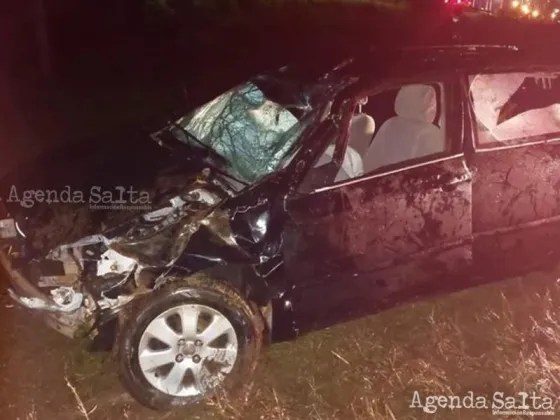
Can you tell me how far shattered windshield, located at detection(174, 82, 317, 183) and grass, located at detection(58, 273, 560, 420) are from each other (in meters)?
0.67

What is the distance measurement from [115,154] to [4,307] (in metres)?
0.72

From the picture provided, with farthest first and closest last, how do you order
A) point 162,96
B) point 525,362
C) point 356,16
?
1. point 162,96
2. point 356,16
3. point 525,362

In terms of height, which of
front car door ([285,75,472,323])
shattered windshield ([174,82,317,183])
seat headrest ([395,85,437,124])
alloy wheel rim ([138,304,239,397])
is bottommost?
alloy wheel rim ([138,304,239,397])

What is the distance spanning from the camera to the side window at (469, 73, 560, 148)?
96.7 inches

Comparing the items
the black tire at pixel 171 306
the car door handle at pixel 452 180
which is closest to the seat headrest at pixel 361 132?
the car door handle at pixel 452 180

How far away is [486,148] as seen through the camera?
244 cm

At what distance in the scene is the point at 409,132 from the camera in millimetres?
2543

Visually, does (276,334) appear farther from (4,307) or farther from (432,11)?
(432,11)

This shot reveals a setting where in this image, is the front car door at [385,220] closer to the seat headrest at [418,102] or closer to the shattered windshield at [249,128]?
the seat headrest at [418,102]

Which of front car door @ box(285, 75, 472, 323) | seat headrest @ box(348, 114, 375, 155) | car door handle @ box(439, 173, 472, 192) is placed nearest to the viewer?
front car door @ box(285, 75, 472, 323)

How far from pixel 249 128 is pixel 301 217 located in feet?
1.64

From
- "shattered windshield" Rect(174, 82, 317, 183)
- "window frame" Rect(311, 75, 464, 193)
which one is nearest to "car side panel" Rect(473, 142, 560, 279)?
"window frame" Rect(311, 75, 464, 193)

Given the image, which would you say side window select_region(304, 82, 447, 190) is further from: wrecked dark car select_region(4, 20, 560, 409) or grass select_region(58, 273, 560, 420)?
grass select_region(58, 273, 560, 420)

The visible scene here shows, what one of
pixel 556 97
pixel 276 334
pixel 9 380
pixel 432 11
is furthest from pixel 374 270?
pixel 9 380
